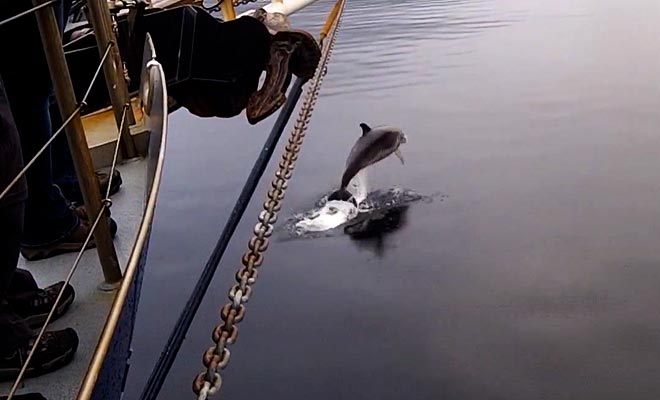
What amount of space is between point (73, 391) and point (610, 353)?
→ 4.13 metres

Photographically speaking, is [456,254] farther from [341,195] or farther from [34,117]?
[34,117]

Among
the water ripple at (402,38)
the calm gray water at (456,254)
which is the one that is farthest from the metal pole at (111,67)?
the water ripple at (402,38)

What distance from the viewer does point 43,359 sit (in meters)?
1.77

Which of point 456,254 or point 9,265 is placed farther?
point 456,254

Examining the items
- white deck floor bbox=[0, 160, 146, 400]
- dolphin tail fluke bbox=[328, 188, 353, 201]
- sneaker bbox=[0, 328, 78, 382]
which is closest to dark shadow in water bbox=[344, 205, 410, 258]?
dolphin tail fluke bbox=[328, 188, 353, 201]

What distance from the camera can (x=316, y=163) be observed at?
937cm

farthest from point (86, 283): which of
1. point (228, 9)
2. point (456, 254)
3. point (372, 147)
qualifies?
point (372, 147)

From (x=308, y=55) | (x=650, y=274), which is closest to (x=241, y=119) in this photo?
(x=650, y=274)

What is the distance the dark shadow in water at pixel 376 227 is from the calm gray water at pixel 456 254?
6cm

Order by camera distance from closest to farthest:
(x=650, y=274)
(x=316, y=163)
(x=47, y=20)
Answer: (x=47, y=20), (x=650, y=274), (x=316, y=163)

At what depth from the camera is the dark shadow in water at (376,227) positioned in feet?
23.3

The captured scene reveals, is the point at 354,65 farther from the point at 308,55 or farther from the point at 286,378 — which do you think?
the point at 308,55

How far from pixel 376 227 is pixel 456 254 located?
0.91 meters

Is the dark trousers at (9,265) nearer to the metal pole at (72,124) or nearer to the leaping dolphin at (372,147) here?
the metal pole at (72,124)
